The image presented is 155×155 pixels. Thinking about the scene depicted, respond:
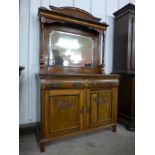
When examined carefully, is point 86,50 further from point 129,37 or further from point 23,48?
point 23,48

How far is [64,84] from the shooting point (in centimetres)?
167

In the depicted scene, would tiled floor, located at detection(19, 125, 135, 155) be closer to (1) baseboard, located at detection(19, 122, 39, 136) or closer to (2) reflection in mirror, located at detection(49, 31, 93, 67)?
(1) baseboard, located at detection(19, 122, 39, 136)

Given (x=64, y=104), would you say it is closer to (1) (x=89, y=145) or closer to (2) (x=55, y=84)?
(2) (x=55, y=84)

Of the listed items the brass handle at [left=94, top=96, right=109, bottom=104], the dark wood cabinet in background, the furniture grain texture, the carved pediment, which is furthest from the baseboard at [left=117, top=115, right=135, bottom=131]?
the carved pediment

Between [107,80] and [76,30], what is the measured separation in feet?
3.23

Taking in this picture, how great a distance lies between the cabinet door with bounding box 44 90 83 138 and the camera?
1.61 m

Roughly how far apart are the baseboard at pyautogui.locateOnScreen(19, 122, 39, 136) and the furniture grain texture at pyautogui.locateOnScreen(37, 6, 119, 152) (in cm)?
38

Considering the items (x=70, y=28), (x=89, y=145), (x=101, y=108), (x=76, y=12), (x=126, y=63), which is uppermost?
(x=76, y=12)

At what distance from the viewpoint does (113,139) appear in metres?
1.92

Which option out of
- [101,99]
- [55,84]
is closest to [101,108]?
[101,99]

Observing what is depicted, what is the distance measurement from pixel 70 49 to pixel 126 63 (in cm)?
96

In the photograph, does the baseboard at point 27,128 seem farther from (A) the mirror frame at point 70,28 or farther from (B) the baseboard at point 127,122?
(B) the baseboard at point 127,122

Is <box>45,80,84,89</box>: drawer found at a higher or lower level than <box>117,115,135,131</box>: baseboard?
higher
